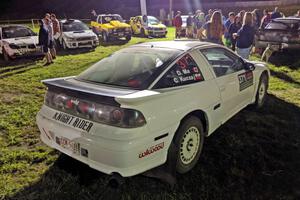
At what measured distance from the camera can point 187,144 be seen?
3.23 meters

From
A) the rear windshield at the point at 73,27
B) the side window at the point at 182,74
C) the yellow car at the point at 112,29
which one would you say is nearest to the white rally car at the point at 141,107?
the side window at the point at 182,74

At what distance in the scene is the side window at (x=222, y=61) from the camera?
3816mm

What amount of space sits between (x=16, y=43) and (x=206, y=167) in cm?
956

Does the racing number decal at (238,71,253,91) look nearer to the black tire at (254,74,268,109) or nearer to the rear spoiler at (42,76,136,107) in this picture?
the black tire at (254,74,268,109)

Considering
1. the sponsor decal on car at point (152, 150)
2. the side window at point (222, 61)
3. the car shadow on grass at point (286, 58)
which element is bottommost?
the car shadow on grass at point (286, 58)

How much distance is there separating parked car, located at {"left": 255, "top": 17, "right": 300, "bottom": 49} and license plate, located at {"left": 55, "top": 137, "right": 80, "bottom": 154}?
940cm

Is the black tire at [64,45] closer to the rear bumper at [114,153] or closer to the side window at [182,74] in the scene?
the side window at [182,74]

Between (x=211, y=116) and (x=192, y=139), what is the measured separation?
1.54ft

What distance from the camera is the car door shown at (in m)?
3.81

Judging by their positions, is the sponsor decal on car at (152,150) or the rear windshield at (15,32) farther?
the rear windshield at (15,32)

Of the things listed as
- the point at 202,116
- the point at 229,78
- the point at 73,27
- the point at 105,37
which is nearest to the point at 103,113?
the point at 202,116

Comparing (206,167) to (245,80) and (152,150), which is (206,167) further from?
(245,80)

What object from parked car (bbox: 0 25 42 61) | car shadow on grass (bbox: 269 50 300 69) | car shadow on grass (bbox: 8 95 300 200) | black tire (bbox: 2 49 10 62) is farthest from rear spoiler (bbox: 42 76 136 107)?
black tire (bbox: 2 49 10 62)

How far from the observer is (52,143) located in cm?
321
